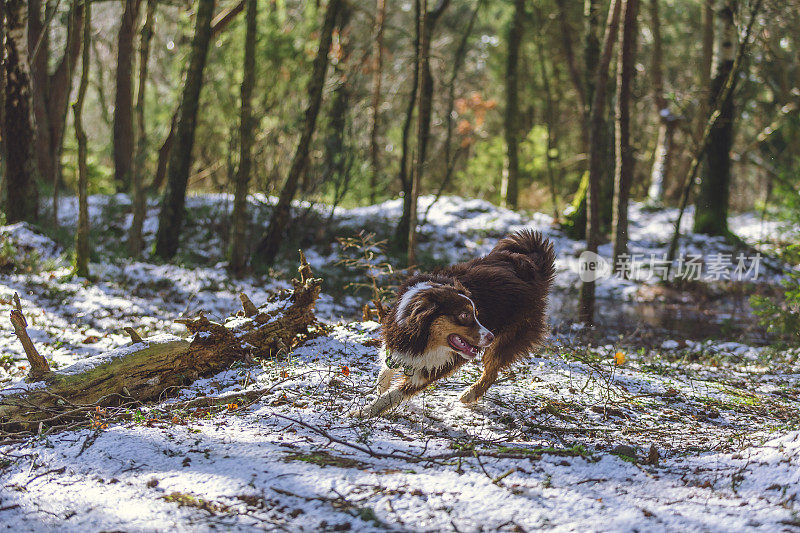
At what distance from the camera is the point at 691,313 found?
11578 millimetres

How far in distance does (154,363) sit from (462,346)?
8.82ft

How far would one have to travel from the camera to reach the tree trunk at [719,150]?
44.6 ft

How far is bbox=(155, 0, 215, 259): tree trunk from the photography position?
1112 cm

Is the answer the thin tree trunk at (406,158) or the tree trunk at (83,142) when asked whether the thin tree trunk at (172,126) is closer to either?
the tree trunk at (83,142)

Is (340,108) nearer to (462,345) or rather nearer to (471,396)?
(471,396)

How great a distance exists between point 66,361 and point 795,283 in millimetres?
8945

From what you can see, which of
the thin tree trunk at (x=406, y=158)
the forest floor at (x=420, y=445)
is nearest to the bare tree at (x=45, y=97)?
the forest floor at (x=420, y=445)

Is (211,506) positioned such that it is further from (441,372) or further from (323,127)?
(323,127)

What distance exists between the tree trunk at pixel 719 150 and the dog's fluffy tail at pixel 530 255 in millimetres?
9213

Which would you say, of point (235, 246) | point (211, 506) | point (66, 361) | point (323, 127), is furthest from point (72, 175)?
point (211, 506)

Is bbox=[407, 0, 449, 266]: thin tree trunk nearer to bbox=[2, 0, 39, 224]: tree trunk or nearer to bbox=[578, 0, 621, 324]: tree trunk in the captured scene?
bbox=[578, 0, 621, 324]: tree trunk

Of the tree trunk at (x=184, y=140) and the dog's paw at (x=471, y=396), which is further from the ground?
the tree trunk at (x=184, y=140)

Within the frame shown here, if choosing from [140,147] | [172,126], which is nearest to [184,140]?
[140,147]

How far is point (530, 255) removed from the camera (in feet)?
18.3
